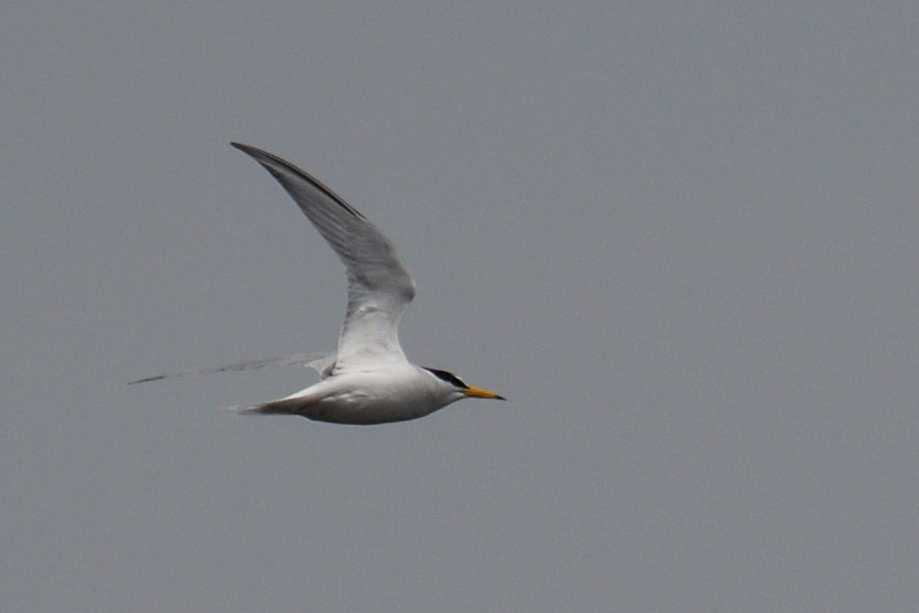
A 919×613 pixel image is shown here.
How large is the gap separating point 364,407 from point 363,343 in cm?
84

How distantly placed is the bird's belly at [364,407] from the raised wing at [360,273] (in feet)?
1.42

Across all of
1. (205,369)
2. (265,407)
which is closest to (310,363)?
(205,369)

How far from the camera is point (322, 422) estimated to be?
17750 millimetres

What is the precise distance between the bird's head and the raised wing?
0.44 meters

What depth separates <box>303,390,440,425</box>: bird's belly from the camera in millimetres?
17578

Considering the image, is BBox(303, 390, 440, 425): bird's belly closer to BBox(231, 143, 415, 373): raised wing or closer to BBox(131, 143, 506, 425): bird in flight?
BBox(131, 143, 506, 425): bird in flight

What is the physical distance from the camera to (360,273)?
712 inches

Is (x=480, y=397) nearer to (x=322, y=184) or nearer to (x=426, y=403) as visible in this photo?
(x=426, y=403)

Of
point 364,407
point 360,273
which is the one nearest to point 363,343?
point 360,273

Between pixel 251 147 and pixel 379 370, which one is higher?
pixel 251 147

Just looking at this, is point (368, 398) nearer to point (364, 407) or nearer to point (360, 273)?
point (364, 407)

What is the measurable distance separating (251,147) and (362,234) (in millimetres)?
1437

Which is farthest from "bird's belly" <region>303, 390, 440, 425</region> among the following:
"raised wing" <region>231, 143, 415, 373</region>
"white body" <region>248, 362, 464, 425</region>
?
"raised wing" <region>231, 143, 415, 373</region>

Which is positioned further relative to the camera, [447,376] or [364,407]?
[447,376]
